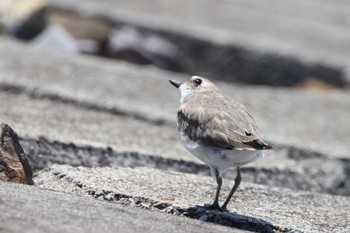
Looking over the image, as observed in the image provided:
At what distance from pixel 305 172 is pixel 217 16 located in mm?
3791

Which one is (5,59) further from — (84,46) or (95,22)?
(95,22)

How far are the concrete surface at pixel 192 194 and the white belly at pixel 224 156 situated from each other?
21 centimetres

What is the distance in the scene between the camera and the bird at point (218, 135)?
11.1 ft

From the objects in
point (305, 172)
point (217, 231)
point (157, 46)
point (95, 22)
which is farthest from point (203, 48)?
point (217, 231)

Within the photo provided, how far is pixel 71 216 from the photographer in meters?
3.04

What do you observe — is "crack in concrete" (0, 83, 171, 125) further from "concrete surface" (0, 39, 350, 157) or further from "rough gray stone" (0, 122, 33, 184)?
"rough gray stone" (0, 122, 33, 184)

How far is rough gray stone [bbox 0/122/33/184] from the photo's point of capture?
11.6 feet

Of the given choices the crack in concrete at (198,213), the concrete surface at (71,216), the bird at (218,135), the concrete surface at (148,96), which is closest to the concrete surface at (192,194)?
the crack in concrete at (198,213)

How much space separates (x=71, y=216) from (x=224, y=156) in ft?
2.21

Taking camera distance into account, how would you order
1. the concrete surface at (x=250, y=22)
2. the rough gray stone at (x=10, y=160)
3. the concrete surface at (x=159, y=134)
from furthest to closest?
the concrete surface at (x=250, y=22) < the rough gray stone at (x=10, y=160) < the concrete surface at (x=159, y=134)

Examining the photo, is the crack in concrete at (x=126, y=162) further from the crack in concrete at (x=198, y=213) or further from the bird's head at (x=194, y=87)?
the crack in concrete at (x=198, y=213)

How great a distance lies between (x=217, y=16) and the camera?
27.5ft

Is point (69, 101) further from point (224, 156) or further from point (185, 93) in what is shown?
point (224, 156)

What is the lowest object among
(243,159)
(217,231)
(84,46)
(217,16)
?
(217,231)
